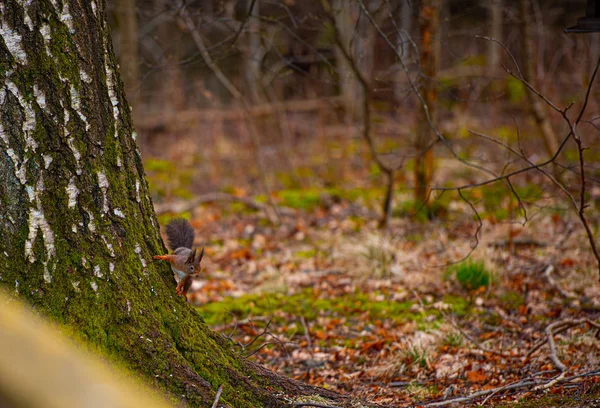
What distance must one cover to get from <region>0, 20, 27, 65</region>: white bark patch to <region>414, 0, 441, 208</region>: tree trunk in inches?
168

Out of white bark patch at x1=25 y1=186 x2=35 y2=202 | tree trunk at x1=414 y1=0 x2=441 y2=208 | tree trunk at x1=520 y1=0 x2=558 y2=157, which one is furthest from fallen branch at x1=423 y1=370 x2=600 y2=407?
tree trunk at x1=520 y1=0 x2=558 y2=157

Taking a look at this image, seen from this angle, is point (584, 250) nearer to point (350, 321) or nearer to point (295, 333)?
point (350, 321)

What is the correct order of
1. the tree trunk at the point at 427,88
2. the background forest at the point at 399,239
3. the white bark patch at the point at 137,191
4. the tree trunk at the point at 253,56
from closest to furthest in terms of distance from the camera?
the white bark patch at the point at 137,191 < the background forest at the point at 399,239 < the tree trunk at the point at 253,56 < the tree trunk at the point at 427,88

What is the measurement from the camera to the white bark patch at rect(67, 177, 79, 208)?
211 cm

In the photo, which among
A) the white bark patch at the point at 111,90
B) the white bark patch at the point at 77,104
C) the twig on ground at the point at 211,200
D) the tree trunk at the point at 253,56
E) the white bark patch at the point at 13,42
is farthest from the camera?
the twig on ground at the point at 211,200

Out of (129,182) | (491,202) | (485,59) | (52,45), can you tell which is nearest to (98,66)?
(52,45)

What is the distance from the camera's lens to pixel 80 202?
2135 mm

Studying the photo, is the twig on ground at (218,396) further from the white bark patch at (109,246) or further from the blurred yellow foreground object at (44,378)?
the blurred yellow foreground object at (44,378)

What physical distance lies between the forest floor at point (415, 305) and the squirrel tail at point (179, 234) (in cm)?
65

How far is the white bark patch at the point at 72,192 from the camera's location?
6.93 ft

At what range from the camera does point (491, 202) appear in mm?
6945

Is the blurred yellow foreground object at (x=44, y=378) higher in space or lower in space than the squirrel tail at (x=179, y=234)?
lower

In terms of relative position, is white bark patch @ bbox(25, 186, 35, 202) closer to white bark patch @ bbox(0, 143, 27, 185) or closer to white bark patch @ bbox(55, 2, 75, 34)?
white bark patch @ bbox(0, 143, 27, 185)

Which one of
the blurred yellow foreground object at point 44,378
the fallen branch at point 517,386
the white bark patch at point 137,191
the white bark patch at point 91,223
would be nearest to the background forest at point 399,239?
the fallen branch at point 517,386
